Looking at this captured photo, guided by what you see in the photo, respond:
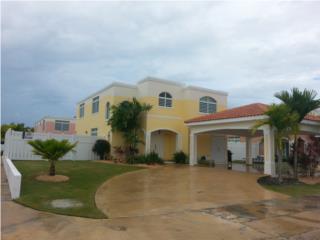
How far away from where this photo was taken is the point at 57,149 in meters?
13.6

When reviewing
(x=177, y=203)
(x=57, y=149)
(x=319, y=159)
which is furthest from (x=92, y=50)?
(x=319, y=159)

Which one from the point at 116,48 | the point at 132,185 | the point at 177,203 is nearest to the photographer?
the point at 177,203

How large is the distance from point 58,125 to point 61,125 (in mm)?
481

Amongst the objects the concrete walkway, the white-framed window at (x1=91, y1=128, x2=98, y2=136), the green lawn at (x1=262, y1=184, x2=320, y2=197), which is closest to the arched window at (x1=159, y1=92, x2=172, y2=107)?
the white-framed window at (x1=91, y1=128, x2=98, y2=136)

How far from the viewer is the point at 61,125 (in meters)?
49.4

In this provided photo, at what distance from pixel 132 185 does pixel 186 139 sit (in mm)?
14304

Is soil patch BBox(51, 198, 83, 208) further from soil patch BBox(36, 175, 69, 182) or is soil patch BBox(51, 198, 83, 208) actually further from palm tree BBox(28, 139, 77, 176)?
palm tree BBox(28, 139, 77, 176)

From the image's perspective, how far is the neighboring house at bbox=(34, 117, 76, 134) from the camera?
48156 millimetres

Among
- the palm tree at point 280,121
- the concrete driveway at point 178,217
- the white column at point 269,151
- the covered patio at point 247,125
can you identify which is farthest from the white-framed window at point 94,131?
the palm tree at point 280,121

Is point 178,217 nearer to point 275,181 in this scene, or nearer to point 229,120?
point 275,181

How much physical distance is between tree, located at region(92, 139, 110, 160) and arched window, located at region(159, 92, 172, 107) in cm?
581

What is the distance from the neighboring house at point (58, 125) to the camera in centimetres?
4816

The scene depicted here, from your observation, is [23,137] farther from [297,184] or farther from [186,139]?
[297,184]

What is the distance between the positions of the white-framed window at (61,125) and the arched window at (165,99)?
28.5m
